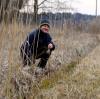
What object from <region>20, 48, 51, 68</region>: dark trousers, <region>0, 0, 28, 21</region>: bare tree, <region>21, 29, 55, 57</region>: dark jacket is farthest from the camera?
<region>21, 29, 55, 57</region>: dark jacket

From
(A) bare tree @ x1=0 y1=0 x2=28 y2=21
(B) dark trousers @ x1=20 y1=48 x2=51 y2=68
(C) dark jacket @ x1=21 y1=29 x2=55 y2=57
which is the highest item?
(A) bare tree @ x1=0 y1=0 x2=28 y2=21

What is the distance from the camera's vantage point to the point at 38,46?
665 centimetres

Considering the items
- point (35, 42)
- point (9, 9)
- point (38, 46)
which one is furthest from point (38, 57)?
Answer: point (9, 9)

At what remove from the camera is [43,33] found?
6.64 meters

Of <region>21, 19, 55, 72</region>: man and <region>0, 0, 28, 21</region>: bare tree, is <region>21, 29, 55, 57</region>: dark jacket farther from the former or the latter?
<region>0, 0, 28, 21</region>: bare tree

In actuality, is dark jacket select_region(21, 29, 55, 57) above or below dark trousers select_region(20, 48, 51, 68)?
above

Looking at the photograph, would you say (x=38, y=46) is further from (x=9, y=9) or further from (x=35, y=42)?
(x=9, y=9)

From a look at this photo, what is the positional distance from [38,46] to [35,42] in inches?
10.2

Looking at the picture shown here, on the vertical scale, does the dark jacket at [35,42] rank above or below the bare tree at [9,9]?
below

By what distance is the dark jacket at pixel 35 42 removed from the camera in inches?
238

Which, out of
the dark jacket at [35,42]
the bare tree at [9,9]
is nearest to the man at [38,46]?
the dark jacket at [35,42]

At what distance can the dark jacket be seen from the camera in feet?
19.8

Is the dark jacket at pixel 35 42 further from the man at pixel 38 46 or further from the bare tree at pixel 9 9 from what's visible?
the bare tree at pixel 9 9

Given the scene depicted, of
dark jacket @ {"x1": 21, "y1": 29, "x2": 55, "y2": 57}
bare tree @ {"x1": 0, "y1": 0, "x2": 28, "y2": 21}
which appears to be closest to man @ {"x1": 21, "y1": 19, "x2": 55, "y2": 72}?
dark jacket @ {"x1": 21, "y1": 29, "x2": 55, "y2": 57}
